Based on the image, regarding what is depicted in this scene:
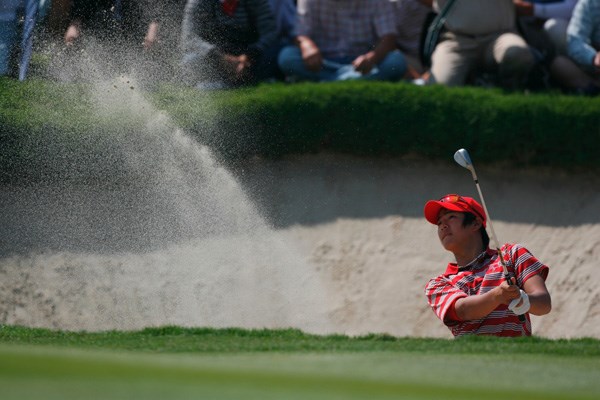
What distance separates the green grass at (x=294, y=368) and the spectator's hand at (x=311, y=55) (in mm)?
4641

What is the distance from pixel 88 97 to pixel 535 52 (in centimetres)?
411

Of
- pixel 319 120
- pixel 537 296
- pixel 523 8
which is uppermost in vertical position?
pixel 537 296

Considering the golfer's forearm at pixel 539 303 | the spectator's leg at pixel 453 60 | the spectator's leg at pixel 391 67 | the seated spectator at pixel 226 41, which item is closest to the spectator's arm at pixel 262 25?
the seated spectator at pixel 226 41

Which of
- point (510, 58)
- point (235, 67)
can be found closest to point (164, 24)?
point (235, 67)

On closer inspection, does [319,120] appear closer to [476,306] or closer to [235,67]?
[235,67]

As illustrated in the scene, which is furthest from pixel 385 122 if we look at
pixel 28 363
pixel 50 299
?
pixel 28 363

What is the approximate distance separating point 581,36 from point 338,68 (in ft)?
7.28

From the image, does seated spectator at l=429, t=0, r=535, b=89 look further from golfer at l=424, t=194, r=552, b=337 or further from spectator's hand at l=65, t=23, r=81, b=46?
golfer at l=424, t=194, r=552, b=337

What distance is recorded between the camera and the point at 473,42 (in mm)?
11750

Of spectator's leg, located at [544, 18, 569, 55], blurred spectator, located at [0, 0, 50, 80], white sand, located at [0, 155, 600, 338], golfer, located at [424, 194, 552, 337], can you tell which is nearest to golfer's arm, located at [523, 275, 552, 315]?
golfer, located at [424, 194, 552, 337]

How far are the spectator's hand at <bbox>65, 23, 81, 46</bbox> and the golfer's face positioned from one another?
5.77 meters

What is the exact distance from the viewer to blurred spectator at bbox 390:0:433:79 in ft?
39.7

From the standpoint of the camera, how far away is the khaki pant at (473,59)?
11.7 meters

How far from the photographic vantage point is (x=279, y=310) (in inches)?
436
